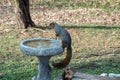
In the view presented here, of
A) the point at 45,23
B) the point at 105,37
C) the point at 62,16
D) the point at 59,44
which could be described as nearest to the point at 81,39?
the point at 105,37

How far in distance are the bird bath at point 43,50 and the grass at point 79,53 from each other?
79cm

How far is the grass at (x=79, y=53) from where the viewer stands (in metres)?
6.93

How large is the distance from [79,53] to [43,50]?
286 cm

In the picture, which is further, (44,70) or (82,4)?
(82,4)

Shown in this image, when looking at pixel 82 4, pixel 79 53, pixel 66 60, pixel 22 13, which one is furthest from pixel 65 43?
pixel 82 4

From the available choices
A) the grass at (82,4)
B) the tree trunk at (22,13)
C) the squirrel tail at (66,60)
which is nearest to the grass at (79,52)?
the tree trunk at (22,13)

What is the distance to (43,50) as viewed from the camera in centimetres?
534

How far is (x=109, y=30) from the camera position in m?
10.3

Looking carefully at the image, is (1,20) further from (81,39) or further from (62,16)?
(81,39)

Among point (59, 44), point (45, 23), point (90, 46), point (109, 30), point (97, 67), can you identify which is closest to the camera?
point (59, 44)

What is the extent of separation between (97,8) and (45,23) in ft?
10.2

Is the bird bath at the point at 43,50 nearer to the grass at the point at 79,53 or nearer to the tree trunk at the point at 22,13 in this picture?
the grass at the point at 79,53

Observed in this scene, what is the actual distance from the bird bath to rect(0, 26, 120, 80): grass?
2.58ft

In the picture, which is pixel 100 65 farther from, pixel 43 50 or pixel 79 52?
pixel 43 50
